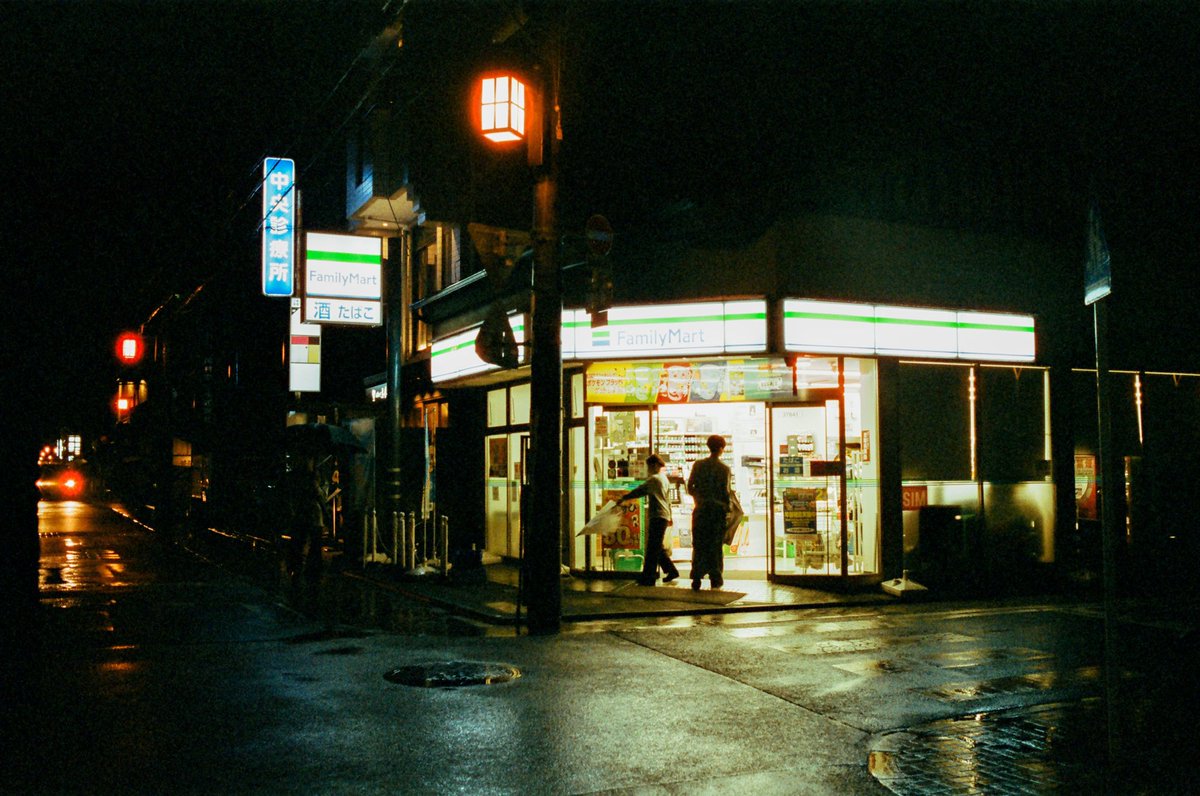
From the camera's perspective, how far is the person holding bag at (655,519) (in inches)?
566

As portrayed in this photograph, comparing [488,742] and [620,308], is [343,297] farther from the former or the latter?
[488,742]

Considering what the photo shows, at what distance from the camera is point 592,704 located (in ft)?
24.5

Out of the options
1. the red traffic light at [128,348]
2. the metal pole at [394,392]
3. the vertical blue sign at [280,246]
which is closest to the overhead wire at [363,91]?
the vertical blue sign at [280,246]

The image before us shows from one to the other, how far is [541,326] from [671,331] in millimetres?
3783

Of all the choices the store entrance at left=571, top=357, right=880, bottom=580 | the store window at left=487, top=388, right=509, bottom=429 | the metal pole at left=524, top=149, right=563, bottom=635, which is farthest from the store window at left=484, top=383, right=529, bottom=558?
the metal pole at left=524, top=149, right=563, bottom=635

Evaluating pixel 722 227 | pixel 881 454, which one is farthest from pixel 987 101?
pixel 881 454

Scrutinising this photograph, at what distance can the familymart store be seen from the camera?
14.4m

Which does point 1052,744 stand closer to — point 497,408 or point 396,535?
point 396,535

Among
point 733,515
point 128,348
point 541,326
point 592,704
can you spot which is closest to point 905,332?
point 733,515

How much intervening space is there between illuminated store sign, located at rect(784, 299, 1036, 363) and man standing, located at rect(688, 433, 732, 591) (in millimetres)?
2070

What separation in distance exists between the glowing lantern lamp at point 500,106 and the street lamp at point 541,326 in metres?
0.01

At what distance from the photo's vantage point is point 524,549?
11.1m

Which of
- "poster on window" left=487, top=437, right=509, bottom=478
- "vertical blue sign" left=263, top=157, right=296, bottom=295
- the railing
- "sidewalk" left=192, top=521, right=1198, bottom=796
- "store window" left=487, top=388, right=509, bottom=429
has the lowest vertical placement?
"sidewalk" left=192, top=521, right=1198, bottom=796

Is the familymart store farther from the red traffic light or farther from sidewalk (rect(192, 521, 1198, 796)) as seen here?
the red traffic light
